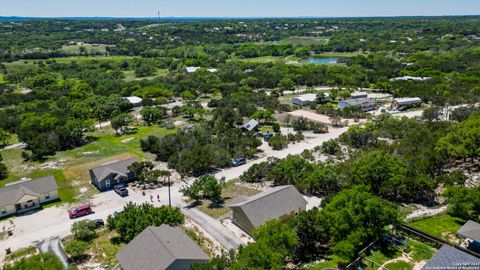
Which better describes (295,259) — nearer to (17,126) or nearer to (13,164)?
(13,164)

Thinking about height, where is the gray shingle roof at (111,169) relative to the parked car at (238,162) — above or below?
above

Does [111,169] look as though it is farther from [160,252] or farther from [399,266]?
[399,266]

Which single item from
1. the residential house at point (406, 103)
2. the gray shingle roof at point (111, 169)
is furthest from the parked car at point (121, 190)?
the residential house at point (406, 103)

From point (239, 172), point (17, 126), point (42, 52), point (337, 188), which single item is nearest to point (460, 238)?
point (337, 188)

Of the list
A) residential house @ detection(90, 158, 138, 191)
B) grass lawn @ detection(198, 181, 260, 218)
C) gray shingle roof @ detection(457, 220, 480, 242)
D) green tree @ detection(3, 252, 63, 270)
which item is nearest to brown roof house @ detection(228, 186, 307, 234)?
grass lawn @ detection(198, 181, 260, 218)

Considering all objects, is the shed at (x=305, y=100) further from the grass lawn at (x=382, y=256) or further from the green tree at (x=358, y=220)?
the grass lawn at (x=382, y=256)

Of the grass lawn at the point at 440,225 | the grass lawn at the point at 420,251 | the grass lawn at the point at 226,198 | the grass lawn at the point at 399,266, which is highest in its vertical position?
the grass lawn at the point at 399,266

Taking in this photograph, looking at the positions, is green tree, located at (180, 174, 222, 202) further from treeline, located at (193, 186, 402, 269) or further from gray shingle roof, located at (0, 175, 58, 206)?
gray shingle roof, located at (0, 175, 58, 206)
